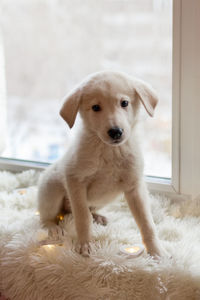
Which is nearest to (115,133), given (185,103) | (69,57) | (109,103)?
(109,103)

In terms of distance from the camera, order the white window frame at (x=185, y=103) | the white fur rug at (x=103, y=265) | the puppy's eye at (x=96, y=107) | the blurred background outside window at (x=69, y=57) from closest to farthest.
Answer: the white fur rug at (x=103, y=265) → the puppy's eye at (x=96, y=107) → the white window frame at (x=185, y=103) → the blurred background outside window at (x=69, y=57)

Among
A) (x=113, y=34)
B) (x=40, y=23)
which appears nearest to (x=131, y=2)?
(x=113, y=34)

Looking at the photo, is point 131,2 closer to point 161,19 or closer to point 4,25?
point 161,19

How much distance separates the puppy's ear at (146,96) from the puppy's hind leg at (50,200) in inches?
20.9

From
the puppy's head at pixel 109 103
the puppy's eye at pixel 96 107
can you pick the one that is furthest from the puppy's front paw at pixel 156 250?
the puppy's eye at pixel 96 107

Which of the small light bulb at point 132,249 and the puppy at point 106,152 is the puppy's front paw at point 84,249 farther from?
the small light bulb at point 132,249

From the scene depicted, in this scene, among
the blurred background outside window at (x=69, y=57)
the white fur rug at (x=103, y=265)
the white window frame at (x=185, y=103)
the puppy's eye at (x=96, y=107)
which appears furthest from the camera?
the blurred background outside window at (x=69, y=57)

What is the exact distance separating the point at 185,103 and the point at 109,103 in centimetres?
51

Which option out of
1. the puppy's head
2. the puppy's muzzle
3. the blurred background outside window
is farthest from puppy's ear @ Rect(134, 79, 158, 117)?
the blurred background outside window

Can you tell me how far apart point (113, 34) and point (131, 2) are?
17 cm

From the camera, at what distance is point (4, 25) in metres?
2.13

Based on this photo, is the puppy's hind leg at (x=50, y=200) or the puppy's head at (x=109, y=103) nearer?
the puppy's head at (x=109, y=103)

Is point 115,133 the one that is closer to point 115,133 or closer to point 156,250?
point 115,133

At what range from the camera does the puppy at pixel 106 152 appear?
4.05ft
